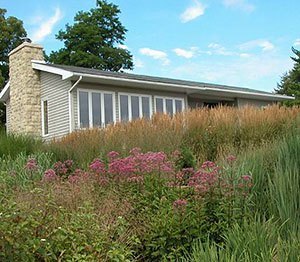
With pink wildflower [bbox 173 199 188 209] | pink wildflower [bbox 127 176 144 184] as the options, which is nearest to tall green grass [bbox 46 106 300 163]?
pink wildflower [bbox 127 176 144 184]

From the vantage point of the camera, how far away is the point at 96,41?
35.0 m

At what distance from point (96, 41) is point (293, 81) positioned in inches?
671

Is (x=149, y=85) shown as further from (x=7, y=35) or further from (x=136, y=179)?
(x=7, y=35)

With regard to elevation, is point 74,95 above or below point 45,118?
above

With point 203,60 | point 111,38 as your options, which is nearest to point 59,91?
point 203,60

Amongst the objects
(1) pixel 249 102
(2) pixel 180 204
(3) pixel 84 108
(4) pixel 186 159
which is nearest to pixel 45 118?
(3) pixel 84 108

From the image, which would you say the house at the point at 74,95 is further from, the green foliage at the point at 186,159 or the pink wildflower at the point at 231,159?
the pink wildflower at the point at 231,159

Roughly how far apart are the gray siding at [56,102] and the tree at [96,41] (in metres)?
16.2

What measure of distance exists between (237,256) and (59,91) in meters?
13.8

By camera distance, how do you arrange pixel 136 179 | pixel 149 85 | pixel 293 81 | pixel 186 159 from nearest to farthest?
pixel 136 179 → pixel 186 159 → pixel 149 85 → pixel 293 81

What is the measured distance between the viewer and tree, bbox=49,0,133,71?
1348 inches

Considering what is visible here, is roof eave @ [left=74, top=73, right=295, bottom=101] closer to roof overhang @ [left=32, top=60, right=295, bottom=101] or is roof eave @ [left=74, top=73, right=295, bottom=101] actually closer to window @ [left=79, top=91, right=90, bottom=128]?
roof overhang @ [left=32, top=60, right=295, bottom=101]

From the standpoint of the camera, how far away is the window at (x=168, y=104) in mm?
18297

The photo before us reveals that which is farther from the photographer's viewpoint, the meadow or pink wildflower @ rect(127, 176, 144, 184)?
pink wildflower @ rect(127, 176, 144, 184)
